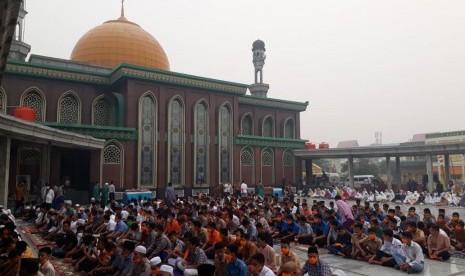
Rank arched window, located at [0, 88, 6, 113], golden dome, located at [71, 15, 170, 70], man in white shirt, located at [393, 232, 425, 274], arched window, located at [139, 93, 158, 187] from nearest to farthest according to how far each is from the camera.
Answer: man in white shirt, located at [393, 232, 425, 274] < arched window, located at [0, 88, 6, 113] < arched window, located at [139, 93, 158, 187] < golden dome, located at [71, 15, 170, 70]

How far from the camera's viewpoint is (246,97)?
30453 millimetres

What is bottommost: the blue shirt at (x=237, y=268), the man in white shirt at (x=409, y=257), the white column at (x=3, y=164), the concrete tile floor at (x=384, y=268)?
the concrete tile floor at (x=384, y=268)

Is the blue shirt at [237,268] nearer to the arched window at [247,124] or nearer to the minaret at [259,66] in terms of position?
the arched window at [247,124]

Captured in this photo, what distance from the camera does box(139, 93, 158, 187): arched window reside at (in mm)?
22688

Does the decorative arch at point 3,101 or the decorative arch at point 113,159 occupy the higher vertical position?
the decorative arch at point 3,101

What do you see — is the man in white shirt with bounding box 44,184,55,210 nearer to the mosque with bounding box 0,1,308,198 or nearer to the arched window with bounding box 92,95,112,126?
the mosque with bounding box 0,1,308,198

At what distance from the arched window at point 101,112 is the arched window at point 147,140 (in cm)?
257

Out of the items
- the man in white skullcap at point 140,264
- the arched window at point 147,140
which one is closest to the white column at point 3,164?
the arched window at point 147,140

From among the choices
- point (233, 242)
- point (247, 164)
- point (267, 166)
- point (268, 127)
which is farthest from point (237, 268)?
point (268, 127)

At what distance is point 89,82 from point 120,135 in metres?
4.31

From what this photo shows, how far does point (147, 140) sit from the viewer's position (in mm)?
23141

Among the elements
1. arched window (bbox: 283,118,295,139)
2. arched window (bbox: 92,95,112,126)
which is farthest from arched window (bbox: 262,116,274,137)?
arched window (bbox: 92,95,112,126)

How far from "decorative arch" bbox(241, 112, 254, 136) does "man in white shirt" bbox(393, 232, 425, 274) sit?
2338 centimetres

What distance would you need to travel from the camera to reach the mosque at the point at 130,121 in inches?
812
